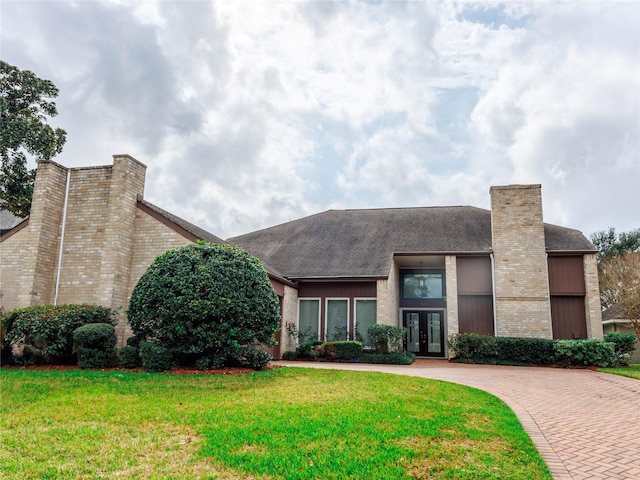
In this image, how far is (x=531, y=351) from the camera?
16.0 meters

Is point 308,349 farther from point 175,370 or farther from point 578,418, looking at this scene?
point 578,418

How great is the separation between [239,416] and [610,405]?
22.3ft

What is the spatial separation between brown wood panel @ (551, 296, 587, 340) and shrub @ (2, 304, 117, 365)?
17.6 meters

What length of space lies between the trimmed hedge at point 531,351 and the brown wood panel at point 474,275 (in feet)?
8.96

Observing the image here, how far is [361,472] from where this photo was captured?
379 centimetres

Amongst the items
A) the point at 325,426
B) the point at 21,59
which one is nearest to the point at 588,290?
the point at 325,426

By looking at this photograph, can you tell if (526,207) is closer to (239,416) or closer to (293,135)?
(293,135)

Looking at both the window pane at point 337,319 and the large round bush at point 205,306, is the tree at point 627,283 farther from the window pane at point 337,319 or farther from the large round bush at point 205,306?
the large round bush at point 205,306

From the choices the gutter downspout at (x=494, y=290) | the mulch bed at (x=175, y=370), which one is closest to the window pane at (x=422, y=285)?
the gutter downspout at (x=494, y=290)

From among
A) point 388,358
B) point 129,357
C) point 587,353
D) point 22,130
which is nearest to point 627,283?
point 587,353

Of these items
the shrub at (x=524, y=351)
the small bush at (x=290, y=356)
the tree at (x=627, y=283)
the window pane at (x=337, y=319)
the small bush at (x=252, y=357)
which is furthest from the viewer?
the tree at (x=627, y=283)

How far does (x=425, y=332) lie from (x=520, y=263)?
545 cm

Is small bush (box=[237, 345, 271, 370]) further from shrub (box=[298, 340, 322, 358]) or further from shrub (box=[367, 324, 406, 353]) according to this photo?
shrub (box=[367, 324, 406, 353])

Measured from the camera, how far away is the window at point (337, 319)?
59.4ft
